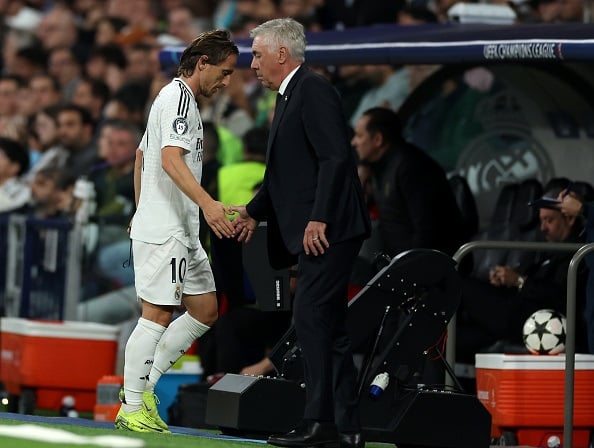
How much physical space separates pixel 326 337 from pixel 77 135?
9.43m

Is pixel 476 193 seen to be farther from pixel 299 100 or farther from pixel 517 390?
pixel 299 100

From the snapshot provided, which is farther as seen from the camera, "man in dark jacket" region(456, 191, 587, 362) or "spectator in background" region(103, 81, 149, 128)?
"spectator in background" region(103, 81, 149, 128)

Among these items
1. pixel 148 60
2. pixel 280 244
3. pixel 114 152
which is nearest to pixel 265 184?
pixel 280 244

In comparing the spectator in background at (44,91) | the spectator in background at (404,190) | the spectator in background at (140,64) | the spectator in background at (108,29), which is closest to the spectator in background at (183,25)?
the spectator in background at (140,64)

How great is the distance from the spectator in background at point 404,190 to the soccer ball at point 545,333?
1386 mm

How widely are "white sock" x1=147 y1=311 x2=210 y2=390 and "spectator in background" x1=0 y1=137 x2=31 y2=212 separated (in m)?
6.74

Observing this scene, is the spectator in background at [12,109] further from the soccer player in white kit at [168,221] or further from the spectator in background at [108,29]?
the soccer player in white kit at [168,221]

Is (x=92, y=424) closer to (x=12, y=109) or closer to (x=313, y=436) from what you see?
(x=313, y=436)

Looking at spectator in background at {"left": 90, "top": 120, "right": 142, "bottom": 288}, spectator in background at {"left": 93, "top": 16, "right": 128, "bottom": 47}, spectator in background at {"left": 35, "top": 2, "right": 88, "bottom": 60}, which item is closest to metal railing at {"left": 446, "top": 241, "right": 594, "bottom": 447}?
spectator in background at {"left": 90, "top": 120, "right": 142, "bottom": 288}

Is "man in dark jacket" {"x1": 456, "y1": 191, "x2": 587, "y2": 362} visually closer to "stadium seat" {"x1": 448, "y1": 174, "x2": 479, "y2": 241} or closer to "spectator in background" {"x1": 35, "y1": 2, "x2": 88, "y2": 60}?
"stadium seat" {"x1": 448, "y1": 174, "x2": 479, "y2": 241}

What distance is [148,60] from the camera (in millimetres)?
18953

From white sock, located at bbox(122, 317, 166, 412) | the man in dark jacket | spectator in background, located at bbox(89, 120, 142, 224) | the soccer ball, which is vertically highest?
spectator in background, located at bbox(89, 120, 142, 224)

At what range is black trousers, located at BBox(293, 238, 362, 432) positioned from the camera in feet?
29.3

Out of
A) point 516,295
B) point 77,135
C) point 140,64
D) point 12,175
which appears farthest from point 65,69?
point 516,295
